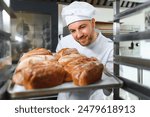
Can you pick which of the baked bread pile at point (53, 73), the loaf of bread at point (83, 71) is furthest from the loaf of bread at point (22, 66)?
the loaf of bread at point (83, 71)

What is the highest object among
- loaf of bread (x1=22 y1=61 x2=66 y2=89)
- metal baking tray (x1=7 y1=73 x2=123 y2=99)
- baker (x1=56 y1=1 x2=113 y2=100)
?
baker (x1=56 y1=1 x2=113 y2=100)

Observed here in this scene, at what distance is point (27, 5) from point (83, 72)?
66 centimetres

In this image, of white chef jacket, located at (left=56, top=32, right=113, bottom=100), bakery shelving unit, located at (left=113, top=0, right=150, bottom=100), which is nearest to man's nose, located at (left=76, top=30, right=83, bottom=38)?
white chef jacket, located at (left=56, top=32, right=113, bottom=100)

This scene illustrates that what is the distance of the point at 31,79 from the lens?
0.58m

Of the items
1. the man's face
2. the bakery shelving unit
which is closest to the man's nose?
the man's face

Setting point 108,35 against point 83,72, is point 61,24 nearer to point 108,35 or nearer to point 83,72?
point 108,35

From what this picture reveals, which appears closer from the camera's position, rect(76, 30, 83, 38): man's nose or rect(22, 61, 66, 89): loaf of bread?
rect(22, 61, 66, 89): loaf of bread

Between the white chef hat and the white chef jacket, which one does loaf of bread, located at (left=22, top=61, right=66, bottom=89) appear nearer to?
the white chef jacket

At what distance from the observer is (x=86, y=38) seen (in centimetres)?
98

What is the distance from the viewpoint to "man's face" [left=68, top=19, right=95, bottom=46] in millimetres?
940

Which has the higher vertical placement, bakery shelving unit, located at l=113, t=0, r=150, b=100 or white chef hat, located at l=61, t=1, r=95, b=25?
white chef hat, located at l=61, t=1, r=95, b=25

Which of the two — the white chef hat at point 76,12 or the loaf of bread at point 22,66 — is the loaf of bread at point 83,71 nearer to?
the loaf of bread at point 22,66

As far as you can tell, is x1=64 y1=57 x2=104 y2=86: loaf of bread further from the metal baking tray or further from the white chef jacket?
the white chef jacket

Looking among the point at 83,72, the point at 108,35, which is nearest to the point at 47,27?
the point at 108,35
